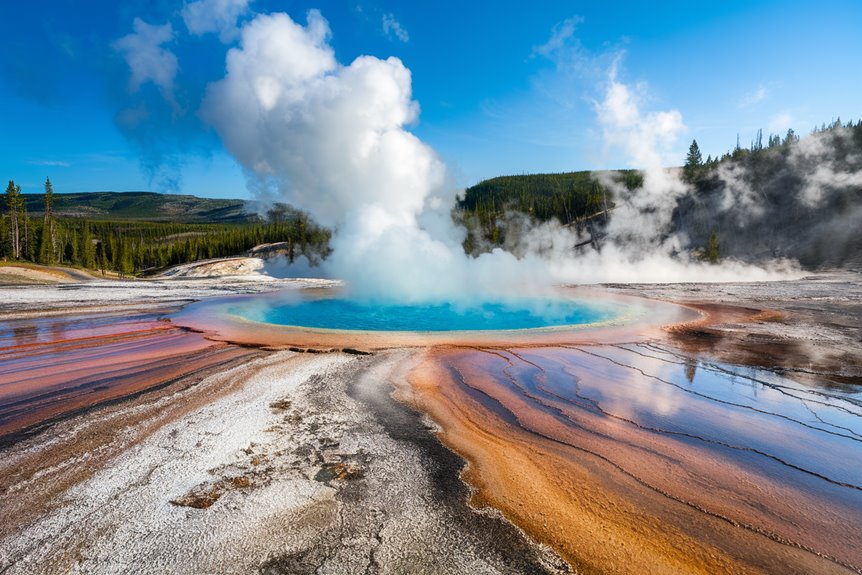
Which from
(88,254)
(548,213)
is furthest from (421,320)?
(88,254)

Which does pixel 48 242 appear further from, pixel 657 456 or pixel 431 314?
pixel 657 456

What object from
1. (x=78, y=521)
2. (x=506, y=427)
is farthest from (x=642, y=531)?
(x=78, y=521)

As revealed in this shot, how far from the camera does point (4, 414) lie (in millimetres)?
5969

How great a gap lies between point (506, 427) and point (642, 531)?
94.7 inches

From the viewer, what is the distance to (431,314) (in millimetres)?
18797

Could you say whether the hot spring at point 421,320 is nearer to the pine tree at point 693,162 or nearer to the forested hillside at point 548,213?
the forested hillside at point 548,213

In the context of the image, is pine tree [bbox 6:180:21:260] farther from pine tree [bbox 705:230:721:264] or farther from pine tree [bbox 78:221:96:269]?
pine tree [bbox 705:230:721:264]

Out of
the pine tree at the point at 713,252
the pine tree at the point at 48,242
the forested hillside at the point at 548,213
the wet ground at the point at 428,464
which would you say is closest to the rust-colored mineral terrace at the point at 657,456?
the wet ground at the point at 428,464

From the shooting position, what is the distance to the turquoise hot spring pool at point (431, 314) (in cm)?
1556

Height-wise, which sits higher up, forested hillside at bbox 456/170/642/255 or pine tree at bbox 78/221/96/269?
forested hillside at bbox 456/170/642/255

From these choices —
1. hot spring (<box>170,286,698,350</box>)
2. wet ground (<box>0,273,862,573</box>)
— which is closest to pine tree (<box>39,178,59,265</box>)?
hot spring (<box>170,286,698,350</box>)

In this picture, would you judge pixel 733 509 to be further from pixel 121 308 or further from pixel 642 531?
pixel 121 308

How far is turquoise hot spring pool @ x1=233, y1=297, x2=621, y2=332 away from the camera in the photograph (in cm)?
1556

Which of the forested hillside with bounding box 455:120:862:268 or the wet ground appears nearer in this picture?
the wet ground
